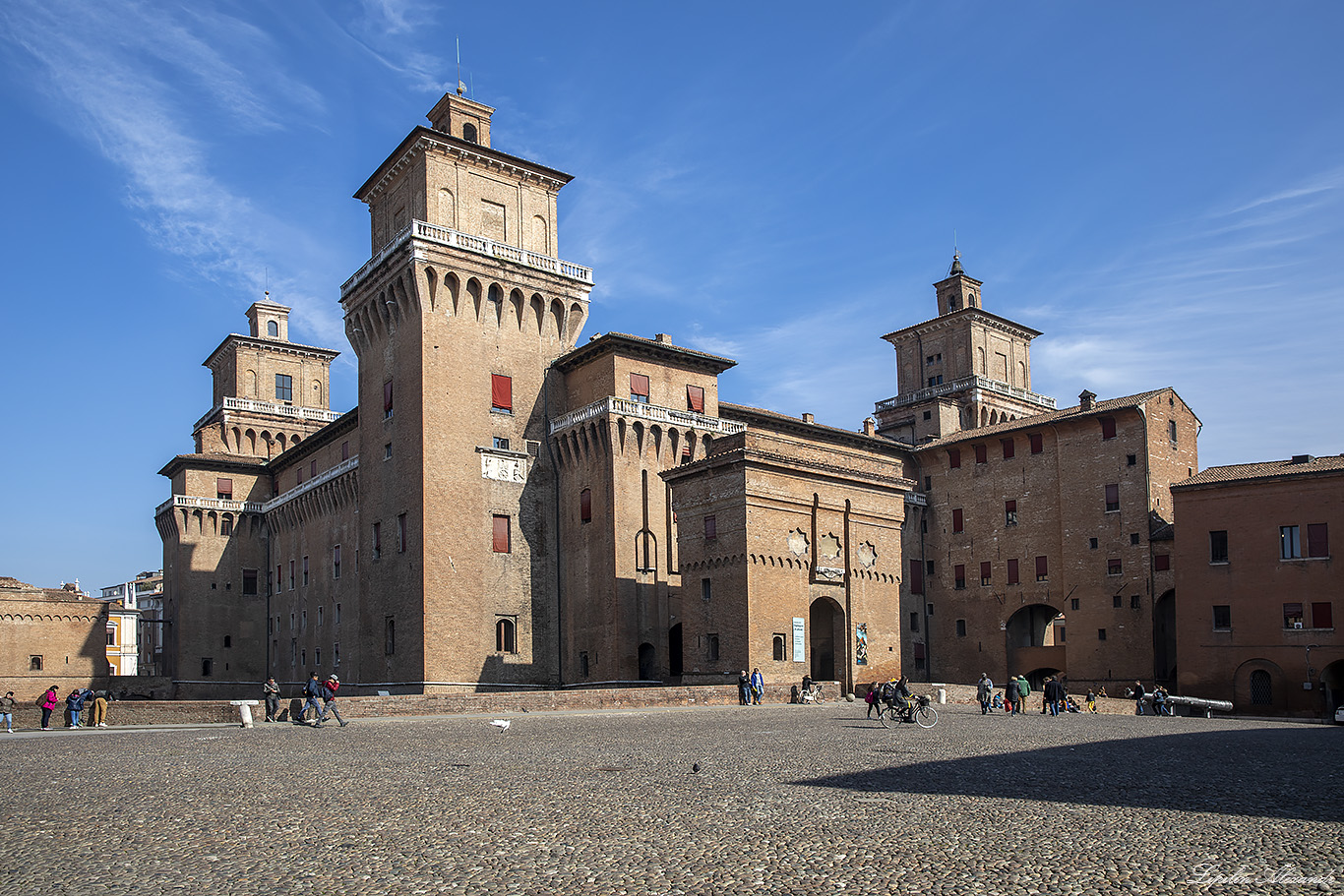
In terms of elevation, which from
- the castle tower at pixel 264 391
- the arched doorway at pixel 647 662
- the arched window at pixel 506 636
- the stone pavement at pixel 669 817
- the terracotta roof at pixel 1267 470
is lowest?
the arched doorway at pixel 647 662

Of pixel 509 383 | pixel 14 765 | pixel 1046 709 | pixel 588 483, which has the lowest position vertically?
pixel 1046 709

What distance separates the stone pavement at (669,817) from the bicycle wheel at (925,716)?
5760 mm

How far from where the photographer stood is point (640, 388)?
153ft

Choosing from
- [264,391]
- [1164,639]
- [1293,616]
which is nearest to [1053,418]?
[1164,639]

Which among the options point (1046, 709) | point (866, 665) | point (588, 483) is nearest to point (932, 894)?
point (1046, 709)

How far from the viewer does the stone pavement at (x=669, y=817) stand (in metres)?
8.28

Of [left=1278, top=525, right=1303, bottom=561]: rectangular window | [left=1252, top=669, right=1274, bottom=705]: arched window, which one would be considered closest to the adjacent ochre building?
[left=1252, top=669, right=1274, bottom=705]: arched window

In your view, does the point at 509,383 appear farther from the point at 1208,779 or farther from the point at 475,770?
the point at 1208,779

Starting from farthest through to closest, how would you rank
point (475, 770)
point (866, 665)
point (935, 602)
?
point (935, 602)
point (866, 665)
point (475, 770)

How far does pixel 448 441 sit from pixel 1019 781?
34.1m

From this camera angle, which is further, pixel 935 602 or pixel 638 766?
pixel 935 602

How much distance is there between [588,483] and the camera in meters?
46.0

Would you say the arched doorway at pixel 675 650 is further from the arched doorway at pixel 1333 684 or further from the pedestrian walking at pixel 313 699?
the arched doorway at pixel 1333 684

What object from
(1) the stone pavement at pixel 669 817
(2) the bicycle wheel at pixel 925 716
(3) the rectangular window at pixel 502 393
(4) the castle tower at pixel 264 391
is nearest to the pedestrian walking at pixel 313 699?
(1) the stone pavement at pixel 669 817
